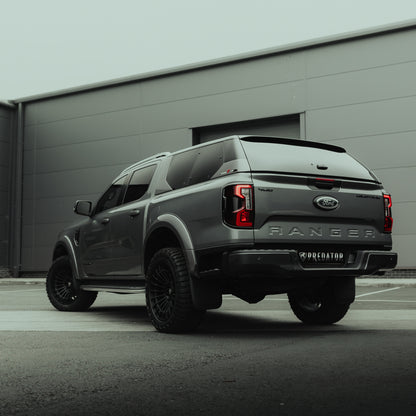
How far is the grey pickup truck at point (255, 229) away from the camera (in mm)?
6137

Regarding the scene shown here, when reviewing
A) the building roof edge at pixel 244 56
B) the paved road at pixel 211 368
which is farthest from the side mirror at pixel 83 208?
the building roof edge at pixel 244 56

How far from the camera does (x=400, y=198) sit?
65.6ft

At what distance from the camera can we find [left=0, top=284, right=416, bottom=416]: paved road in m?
3.69

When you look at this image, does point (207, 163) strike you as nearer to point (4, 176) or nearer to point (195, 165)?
point (195, 165)

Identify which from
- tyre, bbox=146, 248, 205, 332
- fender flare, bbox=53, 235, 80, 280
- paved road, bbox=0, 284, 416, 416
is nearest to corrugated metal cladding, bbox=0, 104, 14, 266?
fender flare, bbox=53, 235, 80, 280

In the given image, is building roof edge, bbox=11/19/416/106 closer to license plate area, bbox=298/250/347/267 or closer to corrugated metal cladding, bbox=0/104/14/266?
corrugated metal cladding, bbox=0/104/14/266

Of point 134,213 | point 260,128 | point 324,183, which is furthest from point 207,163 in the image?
point 260,128

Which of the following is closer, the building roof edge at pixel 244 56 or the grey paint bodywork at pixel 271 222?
the grey paint bodywork at pixel 271 222

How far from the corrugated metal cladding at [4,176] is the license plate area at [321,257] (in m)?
22.8

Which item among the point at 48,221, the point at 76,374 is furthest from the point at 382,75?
the point at 76,374

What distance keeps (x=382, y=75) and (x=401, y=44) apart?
104 centimetres

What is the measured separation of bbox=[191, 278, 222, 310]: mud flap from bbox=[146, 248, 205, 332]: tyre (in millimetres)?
94

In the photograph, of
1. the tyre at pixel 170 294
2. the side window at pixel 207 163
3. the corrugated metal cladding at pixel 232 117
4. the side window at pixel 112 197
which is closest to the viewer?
the tyre at pixel 170 294

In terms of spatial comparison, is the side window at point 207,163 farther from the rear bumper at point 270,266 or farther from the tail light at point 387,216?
the tail light at point 387,216
